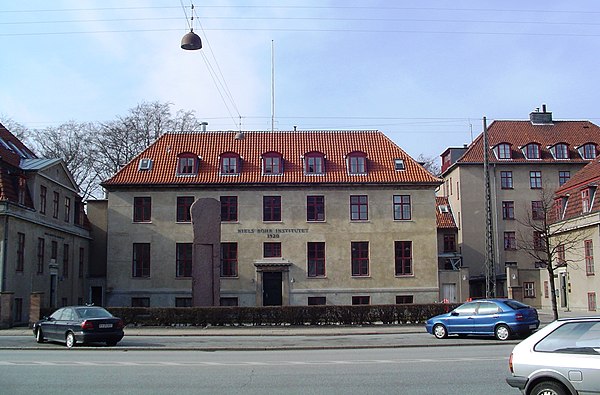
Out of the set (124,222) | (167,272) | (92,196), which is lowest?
(167,272)

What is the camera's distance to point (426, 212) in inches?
1799

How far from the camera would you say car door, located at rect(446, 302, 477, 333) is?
938 inches

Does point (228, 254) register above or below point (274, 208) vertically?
below

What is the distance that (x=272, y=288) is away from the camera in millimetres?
44469

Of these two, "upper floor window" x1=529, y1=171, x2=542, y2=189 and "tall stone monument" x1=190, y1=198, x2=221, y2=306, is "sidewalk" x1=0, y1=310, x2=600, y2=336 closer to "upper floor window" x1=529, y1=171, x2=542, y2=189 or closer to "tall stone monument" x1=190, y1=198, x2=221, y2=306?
"tall stone monument" x1=190, y1=198, x2=221, y2=306

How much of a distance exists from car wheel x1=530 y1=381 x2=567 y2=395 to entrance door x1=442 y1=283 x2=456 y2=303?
120 ft

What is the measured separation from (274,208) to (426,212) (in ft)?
35.4

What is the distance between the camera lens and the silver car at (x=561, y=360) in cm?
904

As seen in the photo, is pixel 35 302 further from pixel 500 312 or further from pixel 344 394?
pixel 344 394

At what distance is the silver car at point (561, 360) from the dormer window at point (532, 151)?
50637 millimetres

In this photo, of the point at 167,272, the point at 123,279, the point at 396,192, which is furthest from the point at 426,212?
the point at 123,279

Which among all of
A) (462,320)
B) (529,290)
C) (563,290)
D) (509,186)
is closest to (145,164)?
(462,320)

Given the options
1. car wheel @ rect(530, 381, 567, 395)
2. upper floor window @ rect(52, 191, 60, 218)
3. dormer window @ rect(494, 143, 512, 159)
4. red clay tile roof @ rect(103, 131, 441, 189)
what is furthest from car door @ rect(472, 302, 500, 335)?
dormer window @ rect(494, 143, 512, 159)

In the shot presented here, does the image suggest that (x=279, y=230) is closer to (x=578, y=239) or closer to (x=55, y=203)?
(x=55, y=203)
